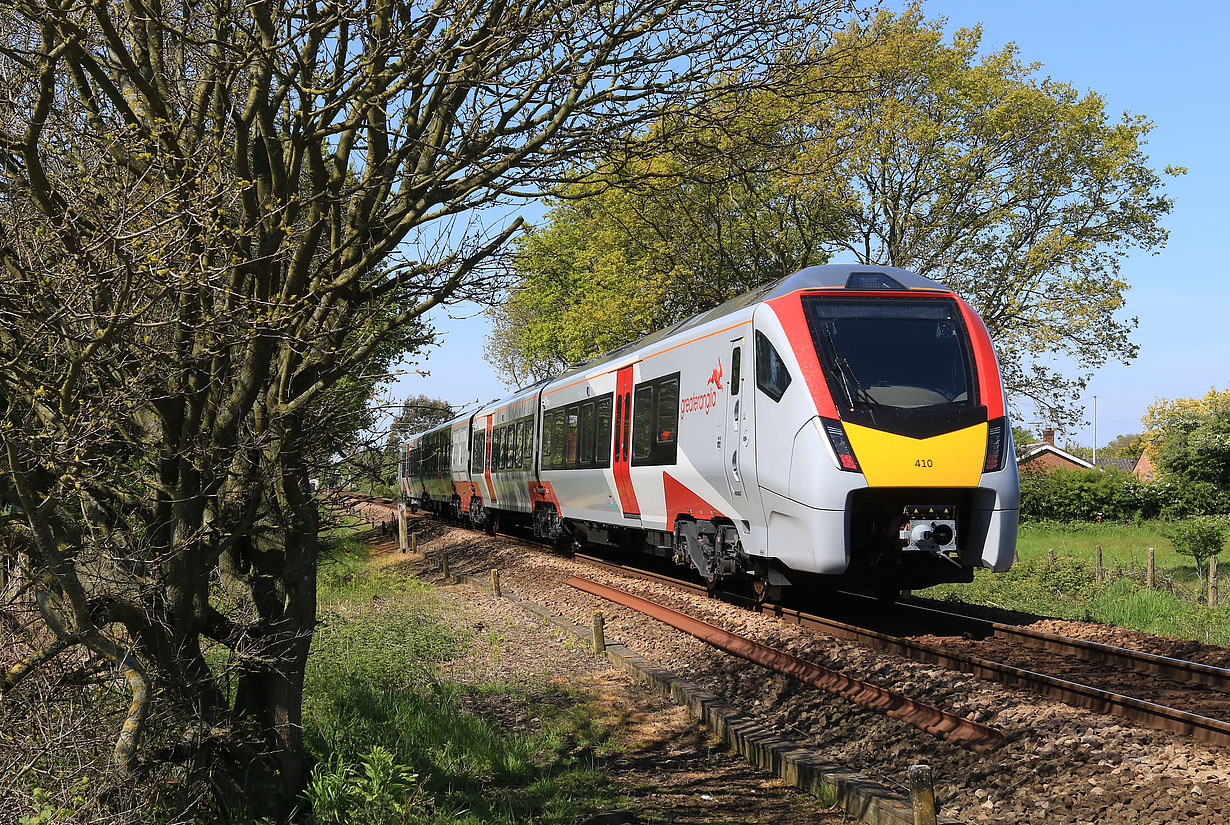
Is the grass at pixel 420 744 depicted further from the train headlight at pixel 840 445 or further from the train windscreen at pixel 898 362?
the train windscreen at pixel 898 362

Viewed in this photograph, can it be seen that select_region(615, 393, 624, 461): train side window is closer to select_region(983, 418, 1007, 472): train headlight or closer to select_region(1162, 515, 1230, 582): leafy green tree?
select_region(983, 418, 1007, 472): train headlight

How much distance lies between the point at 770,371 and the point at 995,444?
2149 millimetres

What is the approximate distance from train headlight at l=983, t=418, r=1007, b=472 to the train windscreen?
14 cm

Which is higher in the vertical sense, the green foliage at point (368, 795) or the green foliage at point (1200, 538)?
the green foliage at point (1200, 538)

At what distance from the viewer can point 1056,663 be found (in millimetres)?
8602

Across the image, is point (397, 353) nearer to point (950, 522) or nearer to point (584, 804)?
point (584, 804)

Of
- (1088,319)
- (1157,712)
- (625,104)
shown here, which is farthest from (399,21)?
(1088,319)

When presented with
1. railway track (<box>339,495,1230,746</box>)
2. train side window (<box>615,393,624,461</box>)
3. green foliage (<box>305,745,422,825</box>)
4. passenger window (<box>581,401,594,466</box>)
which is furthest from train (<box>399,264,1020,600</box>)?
passenger window (<box>581,401,594,466</box>)

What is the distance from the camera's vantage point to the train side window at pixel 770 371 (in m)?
9.53

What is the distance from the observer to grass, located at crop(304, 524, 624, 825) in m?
5.45

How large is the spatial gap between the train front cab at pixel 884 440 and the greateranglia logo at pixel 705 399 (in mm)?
1285

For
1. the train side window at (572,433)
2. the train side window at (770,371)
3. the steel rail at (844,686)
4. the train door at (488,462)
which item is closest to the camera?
the steel rail at (844,686)

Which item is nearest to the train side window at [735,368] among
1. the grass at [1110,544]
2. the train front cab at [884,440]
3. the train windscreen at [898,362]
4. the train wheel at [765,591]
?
the train front cab at [884,440]

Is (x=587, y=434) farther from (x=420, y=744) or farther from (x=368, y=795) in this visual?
(x=368, y=795)
